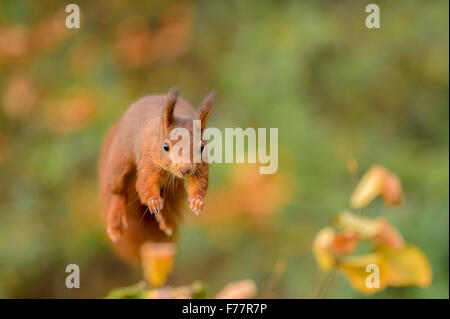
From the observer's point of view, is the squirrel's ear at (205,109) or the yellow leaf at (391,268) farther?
the yellow leaf at (391,268)

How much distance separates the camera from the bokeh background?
301cm

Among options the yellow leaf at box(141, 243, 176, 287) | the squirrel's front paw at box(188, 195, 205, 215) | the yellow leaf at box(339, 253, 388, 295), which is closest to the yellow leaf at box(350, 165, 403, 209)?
the yellow leaf at box(339, 253, 388, 295)

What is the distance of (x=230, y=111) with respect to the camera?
3.19m

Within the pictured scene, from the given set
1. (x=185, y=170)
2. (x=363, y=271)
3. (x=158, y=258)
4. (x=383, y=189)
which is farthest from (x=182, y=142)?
(x=363, y=271)

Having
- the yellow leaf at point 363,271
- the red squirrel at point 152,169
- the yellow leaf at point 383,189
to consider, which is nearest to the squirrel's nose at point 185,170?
the red squirrel at point 152,169

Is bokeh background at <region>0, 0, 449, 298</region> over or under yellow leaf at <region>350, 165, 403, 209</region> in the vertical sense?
over

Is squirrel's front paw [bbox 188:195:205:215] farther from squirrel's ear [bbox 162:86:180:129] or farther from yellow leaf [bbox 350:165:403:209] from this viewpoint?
yellow leaf [bbox 350:165:403:209]

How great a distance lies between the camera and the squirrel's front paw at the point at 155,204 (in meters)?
0.60

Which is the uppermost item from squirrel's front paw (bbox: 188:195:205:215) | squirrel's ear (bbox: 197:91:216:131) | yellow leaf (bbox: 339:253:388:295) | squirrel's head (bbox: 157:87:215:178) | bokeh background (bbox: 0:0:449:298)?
bokeh background (bbox: 0:0:449:298)

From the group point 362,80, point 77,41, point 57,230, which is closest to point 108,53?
point 77,41

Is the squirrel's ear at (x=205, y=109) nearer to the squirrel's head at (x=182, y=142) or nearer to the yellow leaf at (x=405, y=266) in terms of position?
the squirrel's head at (x=182, y=142)

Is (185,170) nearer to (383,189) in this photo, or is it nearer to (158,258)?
(158,258)

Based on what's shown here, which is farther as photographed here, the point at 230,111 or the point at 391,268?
the point at 230,111

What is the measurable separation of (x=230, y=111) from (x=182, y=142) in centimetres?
261
